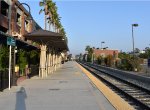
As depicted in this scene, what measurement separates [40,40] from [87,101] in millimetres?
18407

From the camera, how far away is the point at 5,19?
46.7 meters

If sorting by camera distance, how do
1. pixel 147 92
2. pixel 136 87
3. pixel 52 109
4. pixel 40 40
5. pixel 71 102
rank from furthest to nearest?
pixel 40 40 < pixel 136 87 < pixel 147 92 < pixel 71 102 < pixel 52 109

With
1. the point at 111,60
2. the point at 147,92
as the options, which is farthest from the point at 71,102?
the point at 111,60

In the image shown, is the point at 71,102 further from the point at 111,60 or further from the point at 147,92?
the point at 111,60

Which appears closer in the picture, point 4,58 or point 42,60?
point 4,58

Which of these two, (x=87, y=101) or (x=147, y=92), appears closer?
(x=87, y=101)

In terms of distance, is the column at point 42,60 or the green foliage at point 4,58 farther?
the column at point 42,60

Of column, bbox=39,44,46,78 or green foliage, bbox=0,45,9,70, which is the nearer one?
green foliage, bbox=0,45,9,70

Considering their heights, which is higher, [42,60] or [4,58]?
[4,58]

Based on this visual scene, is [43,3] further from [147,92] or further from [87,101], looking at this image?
[87,101]

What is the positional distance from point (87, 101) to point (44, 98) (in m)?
1.91

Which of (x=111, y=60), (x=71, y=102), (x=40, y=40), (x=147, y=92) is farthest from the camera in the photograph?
(x=111, y=60)

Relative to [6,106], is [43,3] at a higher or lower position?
higher

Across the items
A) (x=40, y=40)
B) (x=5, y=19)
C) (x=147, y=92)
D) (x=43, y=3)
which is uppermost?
(x=43, y=3)
